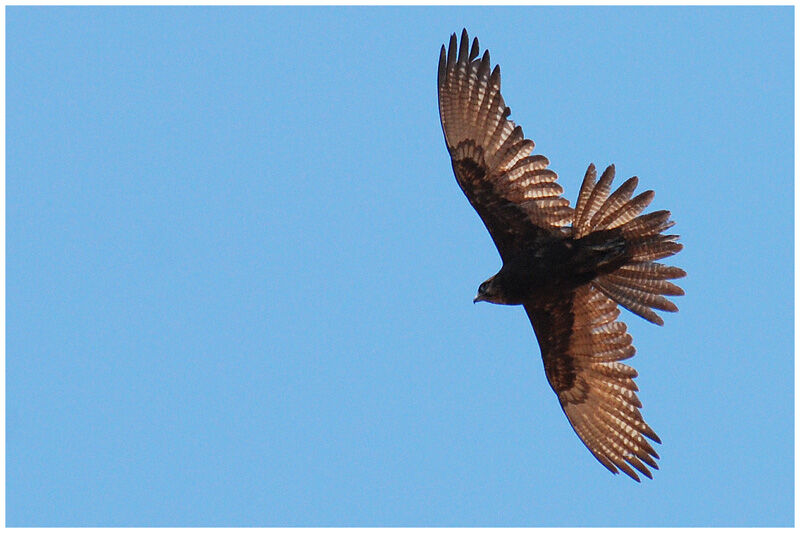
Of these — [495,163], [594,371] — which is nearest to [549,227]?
[495,163]

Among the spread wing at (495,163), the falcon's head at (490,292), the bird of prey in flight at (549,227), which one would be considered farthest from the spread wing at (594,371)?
the spread wing at (495,163)

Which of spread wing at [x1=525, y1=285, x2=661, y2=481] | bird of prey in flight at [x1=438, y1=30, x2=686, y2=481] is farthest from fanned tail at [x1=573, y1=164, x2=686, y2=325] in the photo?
spread wing at [x1=525, y1=285, x2=661, y2=481]

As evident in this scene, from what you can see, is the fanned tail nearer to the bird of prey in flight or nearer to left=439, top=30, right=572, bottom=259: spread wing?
the bird of prey in flight

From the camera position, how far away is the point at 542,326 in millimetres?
12758

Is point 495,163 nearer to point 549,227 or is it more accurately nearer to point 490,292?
point 549,227

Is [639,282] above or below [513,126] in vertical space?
below

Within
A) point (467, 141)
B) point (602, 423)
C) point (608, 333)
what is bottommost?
point (602, 423)

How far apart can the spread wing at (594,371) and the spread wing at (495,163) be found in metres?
1.04

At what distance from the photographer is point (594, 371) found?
41.9 feet

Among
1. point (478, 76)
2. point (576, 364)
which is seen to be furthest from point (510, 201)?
point (576, 364)

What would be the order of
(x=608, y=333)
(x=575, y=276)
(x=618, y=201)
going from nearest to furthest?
(x=618, y=201), (x=575, y=276), (x=608, y=333)

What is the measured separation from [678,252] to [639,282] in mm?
648

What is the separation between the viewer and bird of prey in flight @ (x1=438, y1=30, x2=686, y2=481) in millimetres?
11242

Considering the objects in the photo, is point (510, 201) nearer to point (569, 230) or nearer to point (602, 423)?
point (569, 230)
